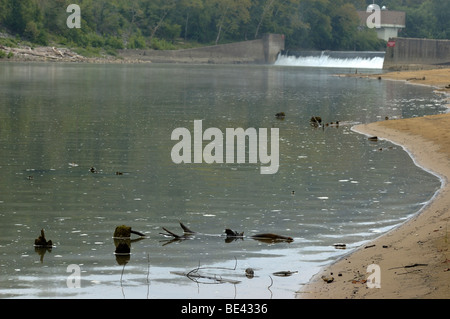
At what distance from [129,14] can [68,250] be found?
17122cm

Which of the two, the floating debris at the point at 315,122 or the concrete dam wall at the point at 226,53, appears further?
the concrete dam wall at the point at 226,53

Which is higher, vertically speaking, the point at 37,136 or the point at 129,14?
→ the point at 129,14

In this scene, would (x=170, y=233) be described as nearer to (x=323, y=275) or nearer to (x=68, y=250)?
(x=68, y=250)

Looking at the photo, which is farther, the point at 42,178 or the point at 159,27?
the point at 159,27

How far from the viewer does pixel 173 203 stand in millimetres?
20766

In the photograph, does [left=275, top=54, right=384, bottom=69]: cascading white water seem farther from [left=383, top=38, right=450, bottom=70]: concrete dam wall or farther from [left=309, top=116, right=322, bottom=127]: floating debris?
[left=309, top=116, right=322, bottom=127]: floating debris

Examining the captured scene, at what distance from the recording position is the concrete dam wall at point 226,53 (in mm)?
167375

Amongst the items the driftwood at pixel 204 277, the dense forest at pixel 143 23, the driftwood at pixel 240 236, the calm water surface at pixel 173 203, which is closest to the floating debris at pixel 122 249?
the calm water surface at pixel 173 203

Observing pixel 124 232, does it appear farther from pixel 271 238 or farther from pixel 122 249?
pixel 271 238

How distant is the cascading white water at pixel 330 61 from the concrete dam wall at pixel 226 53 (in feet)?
10.1

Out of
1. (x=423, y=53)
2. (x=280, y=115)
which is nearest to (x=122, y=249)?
(x=280, y=115)

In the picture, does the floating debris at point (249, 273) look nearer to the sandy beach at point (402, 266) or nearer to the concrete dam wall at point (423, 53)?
the sandy beach at point (402, 266)
